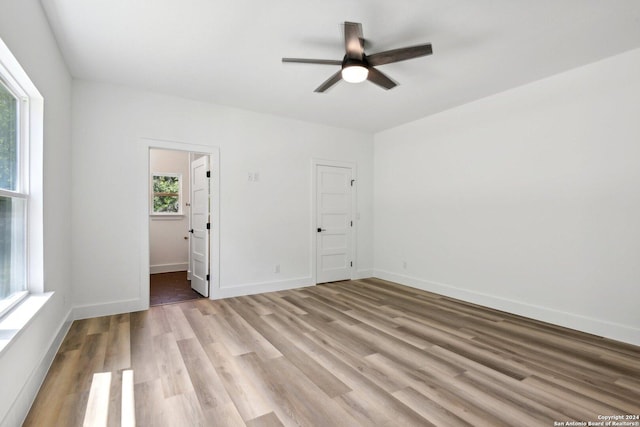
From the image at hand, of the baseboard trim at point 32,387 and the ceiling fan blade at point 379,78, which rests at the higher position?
the ceiling fan blade at point 379,78

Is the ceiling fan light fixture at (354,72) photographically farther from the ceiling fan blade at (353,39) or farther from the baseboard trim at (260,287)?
the baseboard trim at (260,287)

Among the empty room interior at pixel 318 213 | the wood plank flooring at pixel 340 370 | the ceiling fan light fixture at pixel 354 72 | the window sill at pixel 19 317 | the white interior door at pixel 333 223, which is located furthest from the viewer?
the white interior door at pixel 333 223

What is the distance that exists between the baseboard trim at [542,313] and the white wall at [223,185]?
5.25ft

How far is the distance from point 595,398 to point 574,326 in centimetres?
155

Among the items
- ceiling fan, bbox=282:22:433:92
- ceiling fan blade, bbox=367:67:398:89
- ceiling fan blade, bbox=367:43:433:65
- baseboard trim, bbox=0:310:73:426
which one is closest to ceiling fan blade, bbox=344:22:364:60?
ceiling fan, bbox=282:22:433:92

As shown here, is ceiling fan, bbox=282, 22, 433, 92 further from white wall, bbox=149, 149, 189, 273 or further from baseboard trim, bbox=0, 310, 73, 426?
white wall, bbox=149, 149, 189, 273

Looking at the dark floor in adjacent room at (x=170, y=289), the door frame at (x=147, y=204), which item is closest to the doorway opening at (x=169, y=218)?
the dark floor in adjacent room at (x=170, y=289)

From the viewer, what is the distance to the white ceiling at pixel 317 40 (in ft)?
7.73

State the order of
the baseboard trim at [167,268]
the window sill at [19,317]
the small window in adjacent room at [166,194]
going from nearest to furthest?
the window sill at [19,317] < the baseboard trim at [167,268] < the small window in adjacent room at [166,194]

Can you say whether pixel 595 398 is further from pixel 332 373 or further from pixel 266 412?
pixel 266 412

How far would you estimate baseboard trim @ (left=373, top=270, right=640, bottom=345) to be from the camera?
299cm

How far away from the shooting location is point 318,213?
17.7ft

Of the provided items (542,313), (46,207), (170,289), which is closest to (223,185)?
(170,289)

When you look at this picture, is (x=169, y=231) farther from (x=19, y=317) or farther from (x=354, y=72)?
(x=354, y=72)
